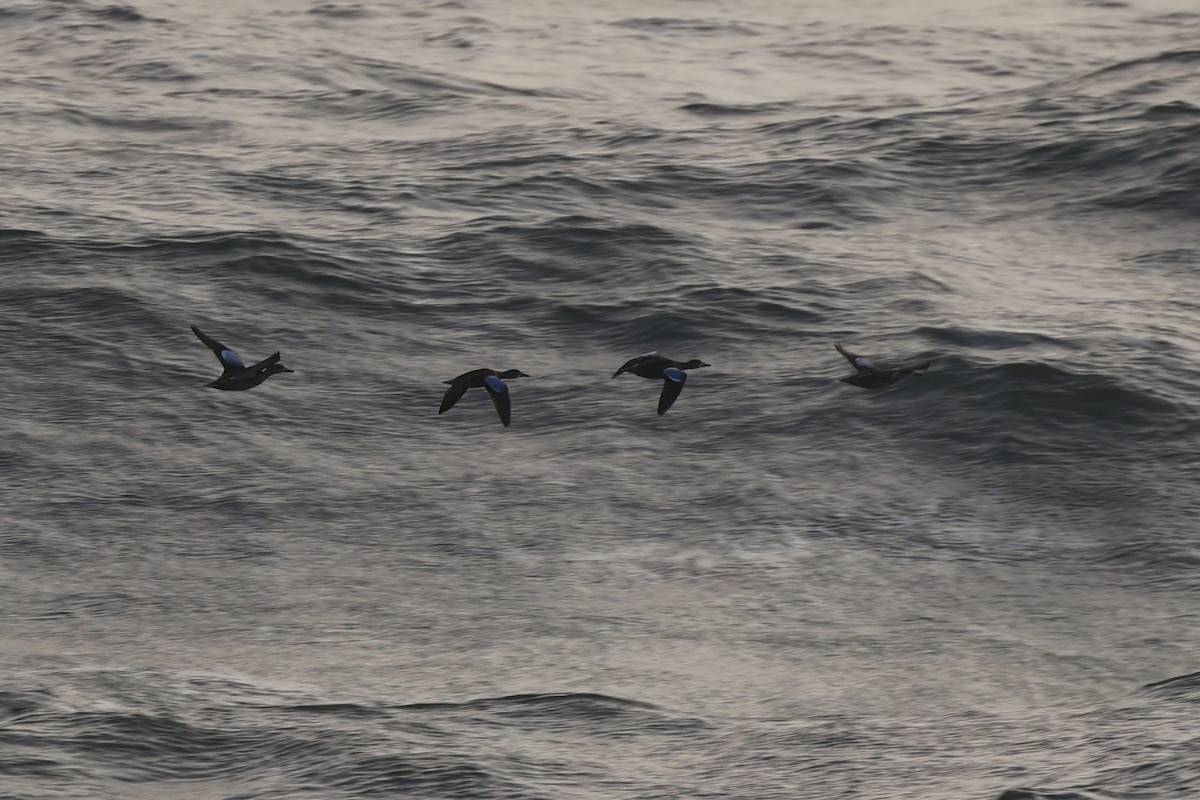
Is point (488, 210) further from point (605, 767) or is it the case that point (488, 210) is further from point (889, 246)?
point (605, 767)

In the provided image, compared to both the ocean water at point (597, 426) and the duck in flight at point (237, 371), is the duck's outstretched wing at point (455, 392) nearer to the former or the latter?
the duck in flight at point (237, 371)

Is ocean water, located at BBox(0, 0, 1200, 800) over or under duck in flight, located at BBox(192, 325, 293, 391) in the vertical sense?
under

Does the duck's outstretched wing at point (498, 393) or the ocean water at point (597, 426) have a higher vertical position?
the duck's outstretched wing at point (498, 393)

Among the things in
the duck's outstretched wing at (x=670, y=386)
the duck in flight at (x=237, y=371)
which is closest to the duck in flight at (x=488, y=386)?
the duck's outstretched wing at (x=670, y=386)

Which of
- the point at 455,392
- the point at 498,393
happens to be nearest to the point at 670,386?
the point at 498,393

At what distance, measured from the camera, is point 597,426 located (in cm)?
2448

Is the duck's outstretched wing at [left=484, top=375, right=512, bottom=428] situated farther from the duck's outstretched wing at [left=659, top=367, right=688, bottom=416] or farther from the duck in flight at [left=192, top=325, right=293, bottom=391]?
the duck in flight at [left=192, top=325, right=293, bottom=391]

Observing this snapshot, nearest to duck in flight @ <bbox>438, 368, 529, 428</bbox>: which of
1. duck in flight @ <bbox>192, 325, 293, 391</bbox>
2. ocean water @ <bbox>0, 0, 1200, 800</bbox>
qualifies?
duck in flight @ <bbox>192, 325, 293, 391</bbox>

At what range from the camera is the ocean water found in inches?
720

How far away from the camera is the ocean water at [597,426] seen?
60.0 feet

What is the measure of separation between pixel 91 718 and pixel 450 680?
341 centimetres

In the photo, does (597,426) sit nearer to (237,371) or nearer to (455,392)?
(237,371)

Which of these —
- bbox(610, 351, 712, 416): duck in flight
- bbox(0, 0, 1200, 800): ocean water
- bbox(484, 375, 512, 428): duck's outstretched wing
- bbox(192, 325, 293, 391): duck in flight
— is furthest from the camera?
bbox(0, 0, 1200, 800): ocean water

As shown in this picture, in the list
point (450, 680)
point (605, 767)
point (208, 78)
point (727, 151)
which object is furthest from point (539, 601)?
point (208, 78)
